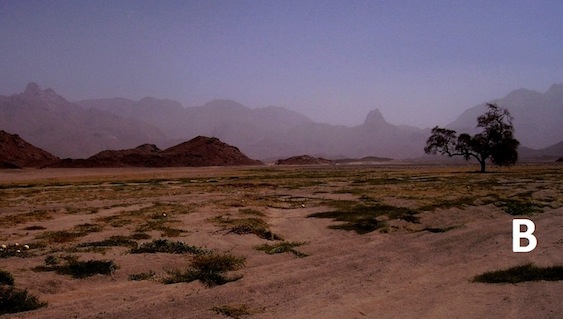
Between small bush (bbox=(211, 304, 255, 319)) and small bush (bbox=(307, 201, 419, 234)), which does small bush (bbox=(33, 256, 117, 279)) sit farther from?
small bush (bbox=(307, 201, 419, 234))

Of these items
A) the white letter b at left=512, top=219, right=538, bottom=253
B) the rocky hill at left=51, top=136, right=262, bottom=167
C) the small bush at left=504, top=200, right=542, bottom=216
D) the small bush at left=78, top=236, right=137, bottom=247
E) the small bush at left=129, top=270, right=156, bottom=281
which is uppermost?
the rocky hill at left=51, top=136, right=262, bottom=167

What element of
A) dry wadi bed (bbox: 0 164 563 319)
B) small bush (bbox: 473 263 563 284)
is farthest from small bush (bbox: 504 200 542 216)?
small bush (bbox: 473 263 563 284)

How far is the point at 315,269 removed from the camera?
13.9 metres

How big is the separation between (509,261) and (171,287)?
1068 cm

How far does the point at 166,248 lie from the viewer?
16.6 m

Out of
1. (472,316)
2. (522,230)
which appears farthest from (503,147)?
(472,316)

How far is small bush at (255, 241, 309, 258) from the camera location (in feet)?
54.1

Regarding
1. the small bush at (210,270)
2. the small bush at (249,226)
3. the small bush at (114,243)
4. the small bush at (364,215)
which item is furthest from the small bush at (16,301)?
the small bush at (364,215)

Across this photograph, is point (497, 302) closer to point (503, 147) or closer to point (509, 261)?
point (509, 261)

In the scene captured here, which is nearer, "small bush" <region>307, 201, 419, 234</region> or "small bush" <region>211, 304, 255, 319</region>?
"small bush" <region>211, 304, 255, 319</region>

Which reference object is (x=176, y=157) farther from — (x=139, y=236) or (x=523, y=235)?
(x=523, y=235)

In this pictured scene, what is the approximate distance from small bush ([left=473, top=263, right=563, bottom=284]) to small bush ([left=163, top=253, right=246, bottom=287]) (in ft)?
23.5

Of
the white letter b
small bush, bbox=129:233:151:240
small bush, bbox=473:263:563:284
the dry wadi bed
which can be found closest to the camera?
the dry wadi bed

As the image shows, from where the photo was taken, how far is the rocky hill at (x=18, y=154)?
139613mm
